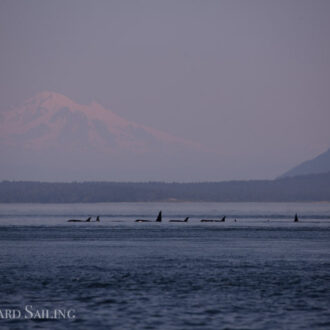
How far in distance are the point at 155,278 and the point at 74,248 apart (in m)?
32.2

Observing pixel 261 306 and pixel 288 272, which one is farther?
pixel 288 272

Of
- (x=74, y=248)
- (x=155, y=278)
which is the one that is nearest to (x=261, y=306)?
(x=155, y=278)

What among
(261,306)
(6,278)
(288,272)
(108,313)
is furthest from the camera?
(288,272)

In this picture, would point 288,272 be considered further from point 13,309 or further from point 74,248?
point 74,248

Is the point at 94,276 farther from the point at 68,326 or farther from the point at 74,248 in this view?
the point at 74,248

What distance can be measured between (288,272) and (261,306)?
57.8 ft

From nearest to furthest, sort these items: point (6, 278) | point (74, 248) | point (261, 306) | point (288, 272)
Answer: point (261, 306)
point (6, 278)
point (288, 272)
point (74, 248)

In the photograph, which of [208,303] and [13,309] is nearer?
[13,309]

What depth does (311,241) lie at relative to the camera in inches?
3821

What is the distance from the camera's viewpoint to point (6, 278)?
50.2m

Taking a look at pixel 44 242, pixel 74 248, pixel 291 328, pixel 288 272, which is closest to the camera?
pixel 291 328

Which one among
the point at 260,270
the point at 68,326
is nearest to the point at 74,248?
the point at 260,270

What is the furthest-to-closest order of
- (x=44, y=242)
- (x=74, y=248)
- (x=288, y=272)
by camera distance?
(x=44, y=242) < (x=74, y=248) < (x=288, y=272)

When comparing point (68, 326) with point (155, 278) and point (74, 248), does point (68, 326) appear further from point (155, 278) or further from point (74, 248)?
point (74, 248)
